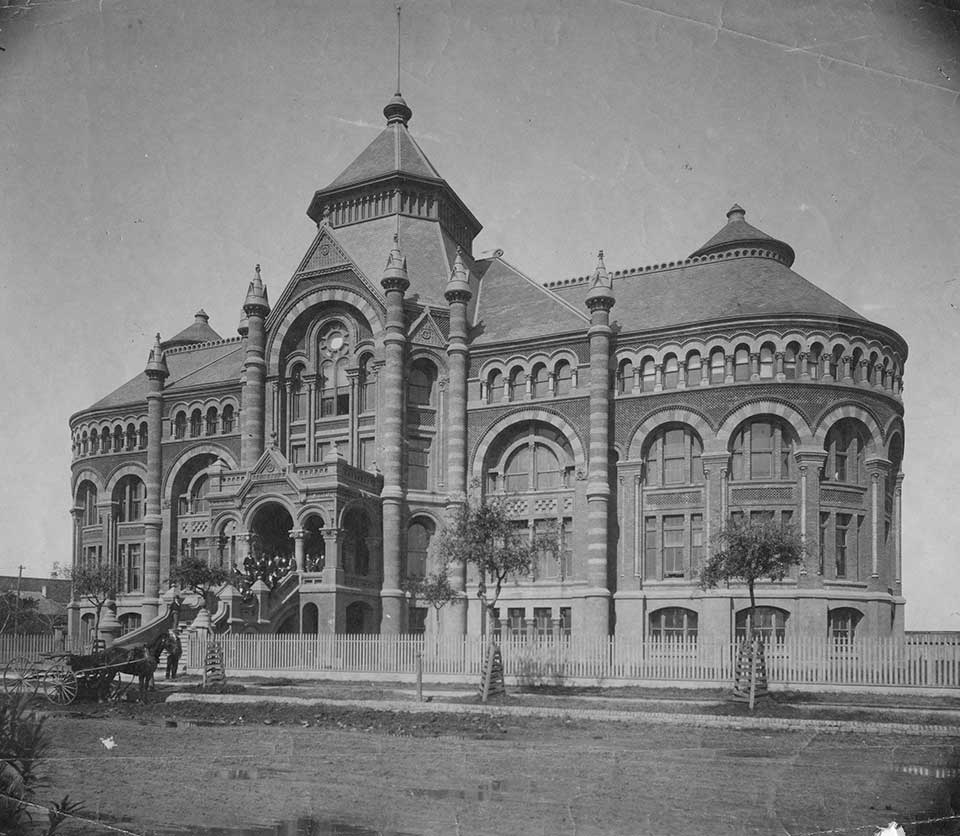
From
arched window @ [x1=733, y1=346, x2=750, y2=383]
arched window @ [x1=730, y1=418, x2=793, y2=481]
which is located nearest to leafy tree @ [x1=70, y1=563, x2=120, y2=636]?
arched window @ [x1=730, y1=418, x2=793, y2=481]

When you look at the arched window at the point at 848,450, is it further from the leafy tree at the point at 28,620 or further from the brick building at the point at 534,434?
the leafy tree at the point at 28,620

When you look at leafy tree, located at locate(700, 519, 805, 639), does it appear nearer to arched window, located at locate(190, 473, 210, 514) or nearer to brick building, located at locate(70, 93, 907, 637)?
brick building, located at locate(70, 93, 907, 637)

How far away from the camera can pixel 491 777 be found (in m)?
14.8

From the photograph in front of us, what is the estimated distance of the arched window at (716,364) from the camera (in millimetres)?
38594

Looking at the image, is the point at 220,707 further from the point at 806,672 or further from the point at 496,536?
the point at 806,672

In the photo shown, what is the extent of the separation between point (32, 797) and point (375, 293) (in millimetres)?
32748

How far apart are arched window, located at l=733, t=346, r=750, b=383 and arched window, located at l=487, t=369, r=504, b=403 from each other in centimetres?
953

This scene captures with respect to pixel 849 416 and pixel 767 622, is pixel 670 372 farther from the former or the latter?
pixel 767 622

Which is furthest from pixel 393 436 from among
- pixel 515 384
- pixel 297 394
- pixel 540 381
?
pixel 297 394

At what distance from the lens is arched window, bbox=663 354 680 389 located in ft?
129

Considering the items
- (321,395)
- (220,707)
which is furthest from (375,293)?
(220,707)

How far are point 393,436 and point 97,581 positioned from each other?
51.4ft

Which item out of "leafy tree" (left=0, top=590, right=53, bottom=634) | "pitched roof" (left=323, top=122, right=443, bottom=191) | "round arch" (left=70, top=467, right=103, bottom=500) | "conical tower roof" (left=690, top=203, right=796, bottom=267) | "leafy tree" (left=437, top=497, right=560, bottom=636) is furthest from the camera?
"round arch" (left=70, top=467, right=103, bottom=500)

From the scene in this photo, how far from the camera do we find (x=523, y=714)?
22875 millimetres
